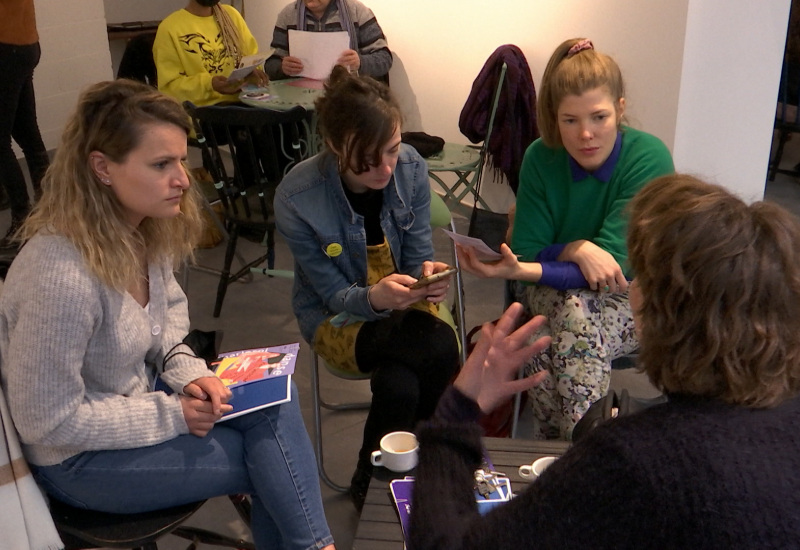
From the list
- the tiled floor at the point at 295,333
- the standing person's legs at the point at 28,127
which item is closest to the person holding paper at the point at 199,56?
the standing person's legs at the point at 28,127

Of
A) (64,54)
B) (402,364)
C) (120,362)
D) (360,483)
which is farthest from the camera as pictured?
(64,54)

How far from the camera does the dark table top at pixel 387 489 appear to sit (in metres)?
1.51

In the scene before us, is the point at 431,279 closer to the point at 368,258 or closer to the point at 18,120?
the point at 368,258

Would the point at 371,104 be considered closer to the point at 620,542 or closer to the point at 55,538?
the point at 55,538

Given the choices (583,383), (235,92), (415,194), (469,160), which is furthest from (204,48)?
(583,383)

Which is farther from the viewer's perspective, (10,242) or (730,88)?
(10,242)

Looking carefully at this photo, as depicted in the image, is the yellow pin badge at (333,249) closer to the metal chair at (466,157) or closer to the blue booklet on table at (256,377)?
the blue booklet on table at (256,377)

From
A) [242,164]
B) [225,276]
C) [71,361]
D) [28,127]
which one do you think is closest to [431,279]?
[71,361]

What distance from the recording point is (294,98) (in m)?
3.86

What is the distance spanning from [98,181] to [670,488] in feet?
4.44

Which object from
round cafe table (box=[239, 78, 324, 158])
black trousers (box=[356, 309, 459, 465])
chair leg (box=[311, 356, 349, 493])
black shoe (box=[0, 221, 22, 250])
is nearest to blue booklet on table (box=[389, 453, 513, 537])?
black trousers (box=[356, 309, 459, 465])

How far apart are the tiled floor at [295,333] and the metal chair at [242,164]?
151 millimetres

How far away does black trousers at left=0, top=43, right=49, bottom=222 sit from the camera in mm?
3947

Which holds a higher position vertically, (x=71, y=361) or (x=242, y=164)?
(x=71, y=361)
